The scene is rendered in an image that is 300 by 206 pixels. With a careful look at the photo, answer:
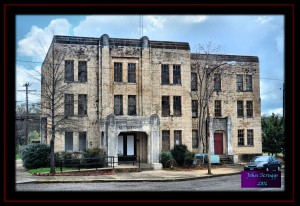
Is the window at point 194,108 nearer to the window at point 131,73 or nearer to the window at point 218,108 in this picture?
the window at point 218,108

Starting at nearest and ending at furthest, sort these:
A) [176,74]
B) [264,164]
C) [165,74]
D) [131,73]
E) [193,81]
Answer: [264,164] → [131,73] → [165,74] → [176,74] → [193,81]

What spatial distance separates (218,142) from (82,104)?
13274mm

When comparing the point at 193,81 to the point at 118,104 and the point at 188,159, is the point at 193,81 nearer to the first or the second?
the point at 118,104

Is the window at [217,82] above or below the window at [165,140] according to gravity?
above

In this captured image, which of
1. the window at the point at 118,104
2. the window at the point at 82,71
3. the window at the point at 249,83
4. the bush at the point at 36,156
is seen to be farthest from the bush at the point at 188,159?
the window at the point at 249,83

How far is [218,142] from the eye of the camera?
1329 inches

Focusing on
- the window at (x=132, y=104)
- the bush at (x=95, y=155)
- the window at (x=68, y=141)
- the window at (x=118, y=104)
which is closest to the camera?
the bush at (x=95, y=155)

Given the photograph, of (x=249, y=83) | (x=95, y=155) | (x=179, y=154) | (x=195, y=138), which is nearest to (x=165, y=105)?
(x=179, y=154)

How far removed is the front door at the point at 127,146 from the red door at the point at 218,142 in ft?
27.9

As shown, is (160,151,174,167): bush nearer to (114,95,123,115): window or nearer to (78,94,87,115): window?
(114,95,123,115): window

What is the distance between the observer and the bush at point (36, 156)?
80.8ft

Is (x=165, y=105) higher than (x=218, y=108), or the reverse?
(x=165, y=105)
